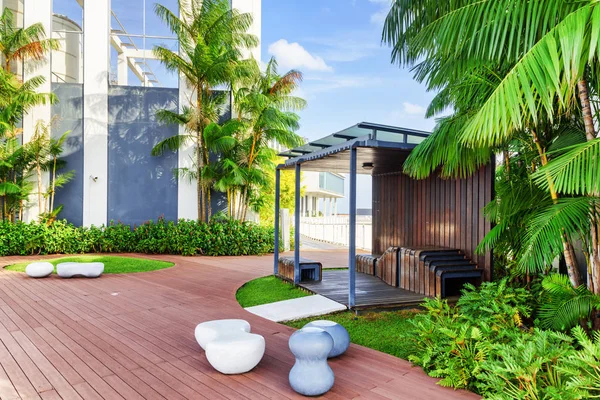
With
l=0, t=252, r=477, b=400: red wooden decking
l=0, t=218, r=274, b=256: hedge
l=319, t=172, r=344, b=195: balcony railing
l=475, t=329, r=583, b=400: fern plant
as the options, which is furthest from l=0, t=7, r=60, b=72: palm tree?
l=319, t=172, r=344, b=195: balcony railing

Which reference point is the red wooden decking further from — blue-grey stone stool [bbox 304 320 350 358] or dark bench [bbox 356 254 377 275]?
dark bench [bbox 356 254 377 275]

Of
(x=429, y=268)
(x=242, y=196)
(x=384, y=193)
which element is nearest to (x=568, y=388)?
(x=429, y=268)

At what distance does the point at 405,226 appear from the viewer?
9023 millimetres

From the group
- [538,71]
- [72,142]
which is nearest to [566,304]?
[538,71]

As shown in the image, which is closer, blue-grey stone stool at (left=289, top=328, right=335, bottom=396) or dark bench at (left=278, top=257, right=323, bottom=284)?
blue-grey stone stool at (left=289, top=328, right=335, bottom=396)

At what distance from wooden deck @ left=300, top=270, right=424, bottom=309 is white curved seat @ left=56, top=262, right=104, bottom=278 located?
4.87 meters

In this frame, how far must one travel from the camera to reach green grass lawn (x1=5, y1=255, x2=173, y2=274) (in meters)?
10.0

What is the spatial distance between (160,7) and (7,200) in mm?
8056

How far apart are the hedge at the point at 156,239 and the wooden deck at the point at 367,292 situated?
5354 mm

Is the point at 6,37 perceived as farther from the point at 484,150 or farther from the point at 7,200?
the point at 484,150

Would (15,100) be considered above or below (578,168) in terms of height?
above

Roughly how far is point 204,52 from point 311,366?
1106 cm

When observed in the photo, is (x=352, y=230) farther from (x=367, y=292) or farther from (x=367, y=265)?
(x=367, y=265)

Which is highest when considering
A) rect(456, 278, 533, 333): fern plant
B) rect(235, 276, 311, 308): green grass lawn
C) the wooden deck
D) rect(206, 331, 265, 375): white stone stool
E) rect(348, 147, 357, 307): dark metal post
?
rect(348, 147, 357, 307): dark metal post
